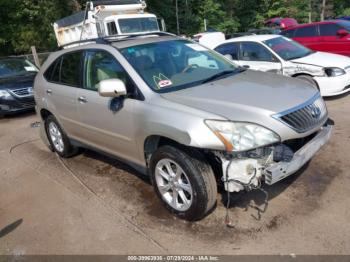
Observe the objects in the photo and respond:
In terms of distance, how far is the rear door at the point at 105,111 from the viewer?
3.81 meters

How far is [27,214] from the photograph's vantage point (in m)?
4.03

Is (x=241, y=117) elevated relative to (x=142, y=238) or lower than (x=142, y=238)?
elevated

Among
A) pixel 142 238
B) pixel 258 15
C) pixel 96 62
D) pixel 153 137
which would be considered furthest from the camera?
pixel 258 15

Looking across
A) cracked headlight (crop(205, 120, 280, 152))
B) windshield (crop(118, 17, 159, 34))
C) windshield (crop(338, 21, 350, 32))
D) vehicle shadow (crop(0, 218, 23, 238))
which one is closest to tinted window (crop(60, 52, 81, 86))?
vehicle shadow (crop(0, 218, 23, 238))

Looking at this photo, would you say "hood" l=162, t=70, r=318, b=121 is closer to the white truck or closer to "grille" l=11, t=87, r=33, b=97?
"grille" l=11, t=87, r=33, b=97

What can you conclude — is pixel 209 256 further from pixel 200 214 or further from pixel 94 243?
pixel 94 243

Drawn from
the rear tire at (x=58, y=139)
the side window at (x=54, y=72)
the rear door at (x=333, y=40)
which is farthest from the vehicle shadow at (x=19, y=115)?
the rear door at (x=333, y=40)

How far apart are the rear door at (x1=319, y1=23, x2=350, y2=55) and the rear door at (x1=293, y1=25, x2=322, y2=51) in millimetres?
162

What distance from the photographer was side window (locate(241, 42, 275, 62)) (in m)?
7.75

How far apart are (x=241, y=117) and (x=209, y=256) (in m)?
1.21

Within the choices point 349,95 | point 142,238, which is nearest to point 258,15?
point 349,95

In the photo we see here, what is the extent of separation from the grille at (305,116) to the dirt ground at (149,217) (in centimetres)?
81

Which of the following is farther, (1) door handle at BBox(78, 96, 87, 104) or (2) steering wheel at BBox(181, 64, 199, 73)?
(1) door handle at BBox(78, 96, 87, 104)

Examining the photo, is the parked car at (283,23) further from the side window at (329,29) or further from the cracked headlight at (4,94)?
the cracked headlight at (4,94)
